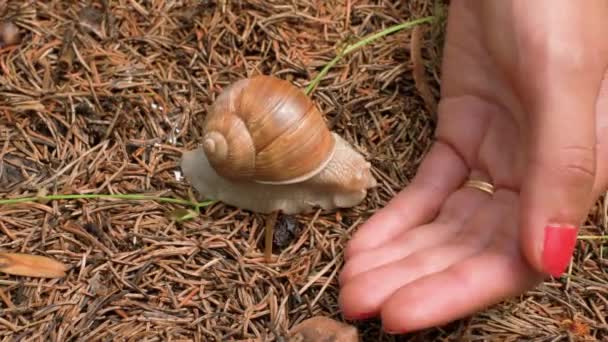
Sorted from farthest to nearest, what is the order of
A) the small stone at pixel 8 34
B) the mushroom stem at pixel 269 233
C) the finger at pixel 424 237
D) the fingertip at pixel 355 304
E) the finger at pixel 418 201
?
1. the small stone at pixel 8 34
2. the mushroom stem at pixel 269 233
3. the finger at pixel 418 201
4. the finger at pixel 424 237
5. the fingertip at pixel 355 304

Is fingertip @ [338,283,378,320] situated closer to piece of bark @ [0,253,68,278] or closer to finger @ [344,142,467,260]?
finger @ [344,142,467,260]

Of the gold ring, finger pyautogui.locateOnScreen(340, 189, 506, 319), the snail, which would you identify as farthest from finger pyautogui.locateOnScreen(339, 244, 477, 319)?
the snail

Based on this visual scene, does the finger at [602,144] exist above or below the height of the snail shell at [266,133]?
above

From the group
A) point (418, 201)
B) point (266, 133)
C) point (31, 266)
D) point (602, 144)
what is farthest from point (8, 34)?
point (602, 144)

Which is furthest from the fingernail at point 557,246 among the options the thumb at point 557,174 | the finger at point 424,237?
the finger at point 424,237

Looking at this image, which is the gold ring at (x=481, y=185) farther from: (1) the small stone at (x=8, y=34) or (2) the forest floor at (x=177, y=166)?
(1) the small stone at (x=8, y=34)

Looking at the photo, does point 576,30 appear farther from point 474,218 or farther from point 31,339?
point 31,339
